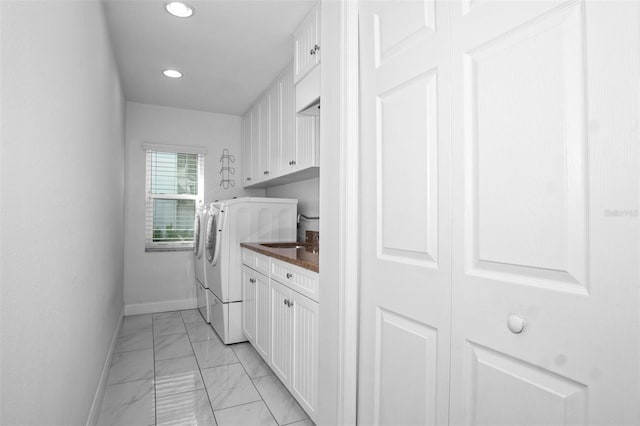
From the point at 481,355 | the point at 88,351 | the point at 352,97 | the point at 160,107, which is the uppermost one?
the point at 160,107

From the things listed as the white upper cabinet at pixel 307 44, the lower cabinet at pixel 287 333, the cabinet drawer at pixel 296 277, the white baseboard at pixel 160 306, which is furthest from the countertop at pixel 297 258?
the white baseboard at pixel 160 306

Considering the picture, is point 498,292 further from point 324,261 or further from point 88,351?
point 88,351

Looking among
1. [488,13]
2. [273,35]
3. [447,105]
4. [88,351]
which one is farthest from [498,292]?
[273,35]

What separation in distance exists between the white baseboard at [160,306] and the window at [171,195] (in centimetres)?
63

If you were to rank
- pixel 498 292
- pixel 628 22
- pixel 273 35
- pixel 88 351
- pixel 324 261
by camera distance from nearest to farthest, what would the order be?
pixel 628 22
pixel 498 292
pixel 324 261
pixel 88 351
pixel 273 35

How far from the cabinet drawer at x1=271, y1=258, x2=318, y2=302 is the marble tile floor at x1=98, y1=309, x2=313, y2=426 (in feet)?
2.38

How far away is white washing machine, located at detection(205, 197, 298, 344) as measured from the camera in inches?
122

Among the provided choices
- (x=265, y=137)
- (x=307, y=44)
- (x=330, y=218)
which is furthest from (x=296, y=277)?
(x=265, y=137)

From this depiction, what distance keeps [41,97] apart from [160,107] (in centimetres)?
338

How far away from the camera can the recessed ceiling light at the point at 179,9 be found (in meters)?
2.17

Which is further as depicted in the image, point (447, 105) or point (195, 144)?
point (195, 144)

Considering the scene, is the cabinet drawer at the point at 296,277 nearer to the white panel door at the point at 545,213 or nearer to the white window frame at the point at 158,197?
the white panel door at the point at 545,213

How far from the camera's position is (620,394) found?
27.5 inches

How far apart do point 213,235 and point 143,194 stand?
53.4 inches
